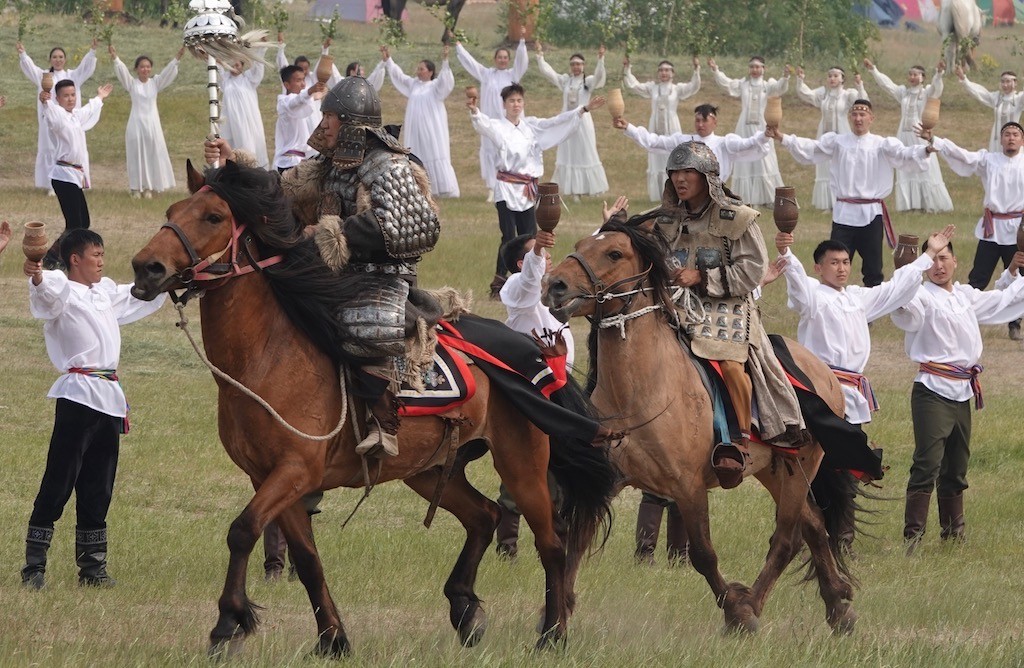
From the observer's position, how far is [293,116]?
2220cm

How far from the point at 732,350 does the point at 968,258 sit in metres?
14.2

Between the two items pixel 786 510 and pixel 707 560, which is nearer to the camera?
pixel 707 560

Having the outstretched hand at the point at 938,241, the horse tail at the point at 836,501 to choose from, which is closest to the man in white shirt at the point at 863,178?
the outstretched hand at the point at 938,241

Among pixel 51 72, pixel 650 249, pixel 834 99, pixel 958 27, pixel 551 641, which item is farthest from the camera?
pixel 958 27

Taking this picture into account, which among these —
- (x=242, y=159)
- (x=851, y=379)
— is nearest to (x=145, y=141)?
(x=851, y=379)

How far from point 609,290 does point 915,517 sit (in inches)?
153

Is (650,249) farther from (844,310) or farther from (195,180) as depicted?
(844,310)

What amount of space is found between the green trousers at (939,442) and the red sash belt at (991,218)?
24.3 feet

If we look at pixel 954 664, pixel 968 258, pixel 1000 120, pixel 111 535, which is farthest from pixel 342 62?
pixel 954 664

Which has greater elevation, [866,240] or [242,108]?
[866,240]

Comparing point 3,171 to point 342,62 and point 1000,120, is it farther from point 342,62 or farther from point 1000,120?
point 1000,120

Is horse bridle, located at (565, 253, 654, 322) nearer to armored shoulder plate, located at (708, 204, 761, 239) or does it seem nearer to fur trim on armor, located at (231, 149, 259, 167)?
armored shoulder plate, located at (708, 204, 761, 239)

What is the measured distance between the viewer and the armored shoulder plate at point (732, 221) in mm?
8789

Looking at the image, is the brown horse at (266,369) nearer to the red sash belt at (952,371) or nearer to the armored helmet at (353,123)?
the armored helmet at (353,123)
